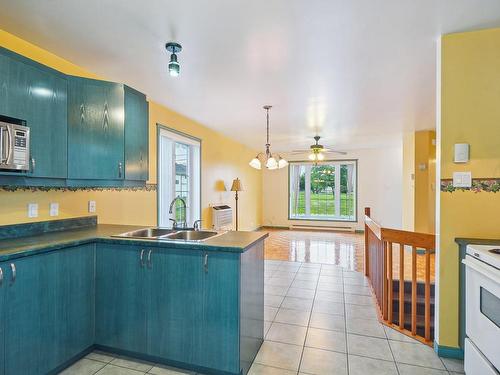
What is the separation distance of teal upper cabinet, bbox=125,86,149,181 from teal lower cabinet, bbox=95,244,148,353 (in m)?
0.83

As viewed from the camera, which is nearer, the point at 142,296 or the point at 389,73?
the point at 142,296

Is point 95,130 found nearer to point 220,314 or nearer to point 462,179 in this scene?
point 220,314

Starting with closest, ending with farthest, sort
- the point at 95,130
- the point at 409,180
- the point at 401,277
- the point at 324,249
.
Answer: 1. the point at 95,130
2. the point at 401,277
3. the point at 409,180
4. the point at 324,249

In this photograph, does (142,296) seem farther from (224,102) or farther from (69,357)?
(224,102)

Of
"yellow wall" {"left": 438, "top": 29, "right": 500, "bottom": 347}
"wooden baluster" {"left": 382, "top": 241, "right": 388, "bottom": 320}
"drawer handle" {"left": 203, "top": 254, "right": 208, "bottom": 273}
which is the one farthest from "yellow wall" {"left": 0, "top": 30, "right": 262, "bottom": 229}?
"yellow wall" {"left": 438, "top": 29, "right": 500, "bottom": 347}

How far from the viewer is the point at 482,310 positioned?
69.4 inches

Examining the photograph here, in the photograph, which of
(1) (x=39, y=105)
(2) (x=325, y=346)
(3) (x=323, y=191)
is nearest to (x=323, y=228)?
(3) (x=323, y=191)

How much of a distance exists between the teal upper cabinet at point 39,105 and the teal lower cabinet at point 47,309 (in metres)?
0.68

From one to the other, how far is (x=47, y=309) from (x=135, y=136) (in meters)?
1.63

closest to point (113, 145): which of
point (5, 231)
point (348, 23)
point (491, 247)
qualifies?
point (5, 231)

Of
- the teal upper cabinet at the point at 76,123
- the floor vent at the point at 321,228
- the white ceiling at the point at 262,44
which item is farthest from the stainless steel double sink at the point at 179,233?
the floor vent at the point at 321,228

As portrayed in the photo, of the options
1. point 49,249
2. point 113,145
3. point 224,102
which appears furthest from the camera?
point 224,102

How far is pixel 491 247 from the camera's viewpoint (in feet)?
6.17

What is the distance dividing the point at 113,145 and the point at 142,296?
1.36 meters
